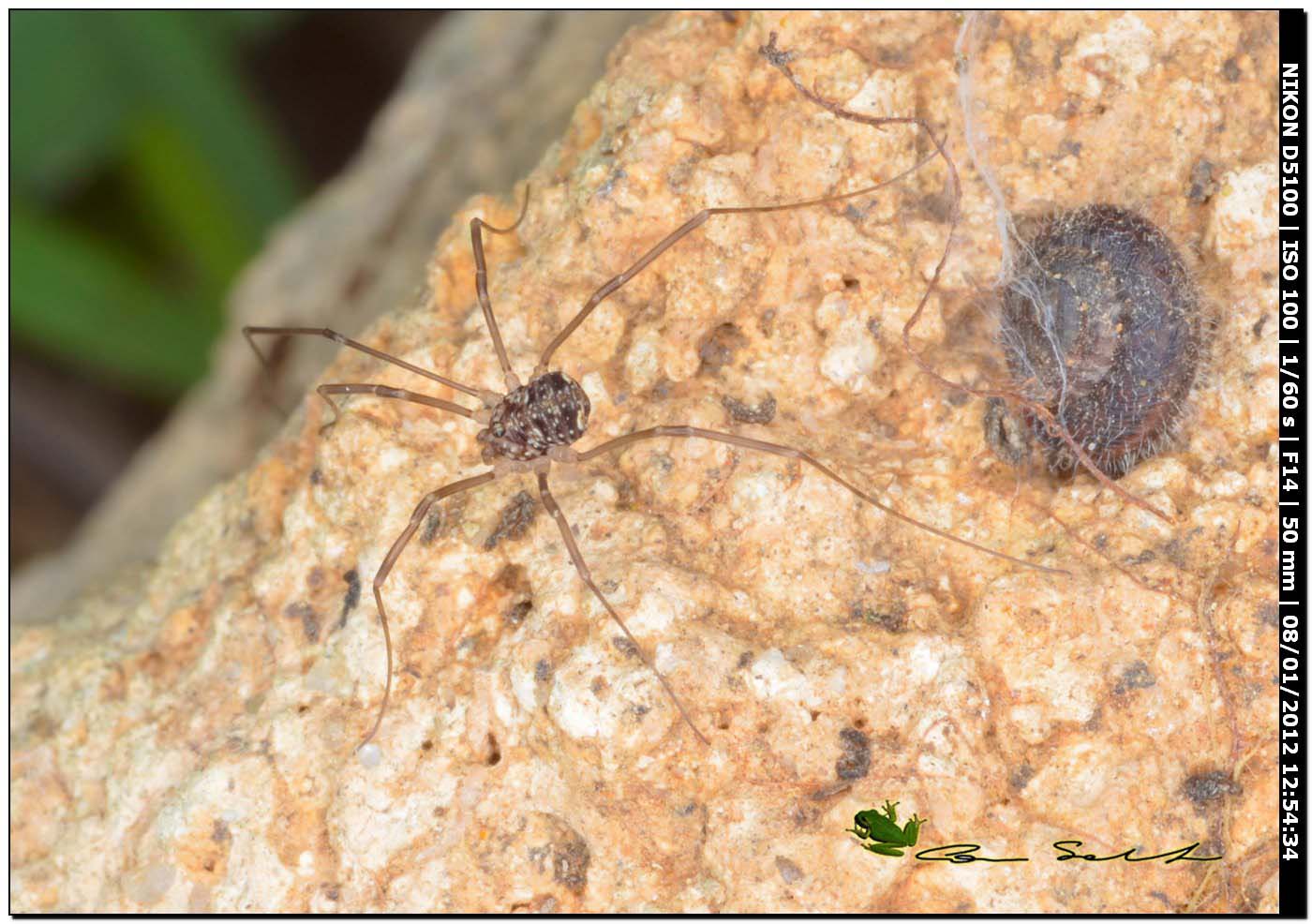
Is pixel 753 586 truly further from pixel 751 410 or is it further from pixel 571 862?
pixel 571 862

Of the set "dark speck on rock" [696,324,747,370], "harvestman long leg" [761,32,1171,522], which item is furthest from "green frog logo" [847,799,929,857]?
"dark speck on rock" [696,324,747,370]

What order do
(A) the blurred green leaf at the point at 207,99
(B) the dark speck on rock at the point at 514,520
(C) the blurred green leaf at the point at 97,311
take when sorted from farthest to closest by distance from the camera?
(C) the blurred green leaf at the point at 97,311 → (A) the blurred green leaf at the point at 207,99 → (B) the dark speck on rock at the point at 514,520

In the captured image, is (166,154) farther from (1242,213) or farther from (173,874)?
(1242,213)

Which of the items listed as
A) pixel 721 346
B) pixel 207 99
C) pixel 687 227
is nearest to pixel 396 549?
pixel 721 346

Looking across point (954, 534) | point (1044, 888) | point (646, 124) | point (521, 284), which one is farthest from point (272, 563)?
point (1044, 888)

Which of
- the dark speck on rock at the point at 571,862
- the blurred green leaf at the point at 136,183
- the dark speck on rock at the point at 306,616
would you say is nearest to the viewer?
the dark speck on rock at the point at 571,862

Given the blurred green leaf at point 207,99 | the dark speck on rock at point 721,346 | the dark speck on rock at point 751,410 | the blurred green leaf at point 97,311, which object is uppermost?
the blurred green leaf at point 207,99

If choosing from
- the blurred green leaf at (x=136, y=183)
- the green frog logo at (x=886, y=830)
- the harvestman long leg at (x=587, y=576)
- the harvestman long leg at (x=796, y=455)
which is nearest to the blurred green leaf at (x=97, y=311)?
the blurred green leaf at (x=136, y=183)

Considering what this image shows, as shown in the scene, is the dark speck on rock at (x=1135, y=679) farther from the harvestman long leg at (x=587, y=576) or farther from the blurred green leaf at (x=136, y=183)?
the blurred green leaf at (x=136, y=183)

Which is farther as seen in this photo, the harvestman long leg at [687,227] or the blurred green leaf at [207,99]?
the blurred green leaf at [207,99]
